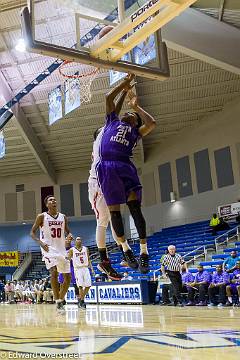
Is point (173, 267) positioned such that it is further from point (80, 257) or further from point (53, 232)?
point (53, 232)

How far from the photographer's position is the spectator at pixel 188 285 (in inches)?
492

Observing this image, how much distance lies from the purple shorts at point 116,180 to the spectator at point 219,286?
837 centimetres

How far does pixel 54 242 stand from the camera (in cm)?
710

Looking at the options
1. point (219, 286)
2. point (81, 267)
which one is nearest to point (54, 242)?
point (81, 267)

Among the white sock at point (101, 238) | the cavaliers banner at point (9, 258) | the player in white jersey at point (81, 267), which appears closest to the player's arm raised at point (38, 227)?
the white sock at point (101, 238)

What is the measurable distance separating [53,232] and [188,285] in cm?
678

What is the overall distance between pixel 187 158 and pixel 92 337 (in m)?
22.7

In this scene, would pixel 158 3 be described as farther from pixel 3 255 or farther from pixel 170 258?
pixel 3 255

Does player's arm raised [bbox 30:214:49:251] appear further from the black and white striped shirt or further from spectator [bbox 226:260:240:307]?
spectator [bbox 226:260:240:307]

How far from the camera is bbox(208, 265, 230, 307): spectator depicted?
11609mm

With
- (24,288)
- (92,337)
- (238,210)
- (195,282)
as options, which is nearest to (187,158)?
(238,210)

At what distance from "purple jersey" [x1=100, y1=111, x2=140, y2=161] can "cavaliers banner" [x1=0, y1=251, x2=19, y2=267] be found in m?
26.4

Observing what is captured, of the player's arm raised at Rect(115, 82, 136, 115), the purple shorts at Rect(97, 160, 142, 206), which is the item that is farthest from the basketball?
the purple shorts at Rect(97, 160, 142, 206)

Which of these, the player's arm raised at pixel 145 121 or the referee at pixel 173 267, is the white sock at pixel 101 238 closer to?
the player's arm raised at pixel 145 121
